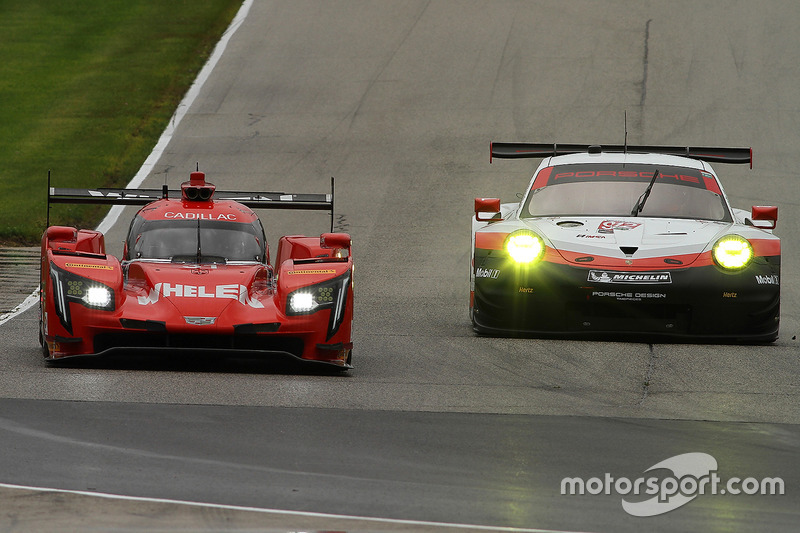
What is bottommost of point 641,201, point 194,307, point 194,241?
point 194,307

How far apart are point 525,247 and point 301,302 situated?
7.13ft

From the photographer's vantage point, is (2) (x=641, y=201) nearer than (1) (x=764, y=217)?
No

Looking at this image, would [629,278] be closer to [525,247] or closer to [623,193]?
[525,247]

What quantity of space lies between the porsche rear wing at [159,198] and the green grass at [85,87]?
6.24m

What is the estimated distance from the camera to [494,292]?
1026cm

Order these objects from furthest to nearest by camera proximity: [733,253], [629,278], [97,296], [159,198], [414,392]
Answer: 1. [159,198]
2. [733,253]
3. [629,278]
4. [97,296]
5. [414,392]

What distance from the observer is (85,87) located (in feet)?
82.2

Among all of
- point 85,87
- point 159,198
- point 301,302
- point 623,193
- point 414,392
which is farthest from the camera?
point 85,87

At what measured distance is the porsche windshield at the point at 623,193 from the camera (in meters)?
11.1

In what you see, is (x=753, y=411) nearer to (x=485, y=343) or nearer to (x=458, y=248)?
(x=485, y=343)

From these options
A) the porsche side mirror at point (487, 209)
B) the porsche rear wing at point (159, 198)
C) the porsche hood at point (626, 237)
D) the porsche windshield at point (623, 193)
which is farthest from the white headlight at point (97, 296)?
the porsche windshield at point (623, 193)

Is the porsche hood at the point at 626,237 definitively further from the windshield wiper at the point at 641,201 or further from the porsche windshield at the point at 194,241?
the porsche windshield at the point at 194,241

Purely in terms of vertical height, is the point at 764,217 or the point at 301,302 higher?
the point at 764,217

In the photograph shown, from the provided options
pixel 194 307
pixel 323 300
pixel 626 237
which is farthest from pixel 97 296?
pixel 626 237
